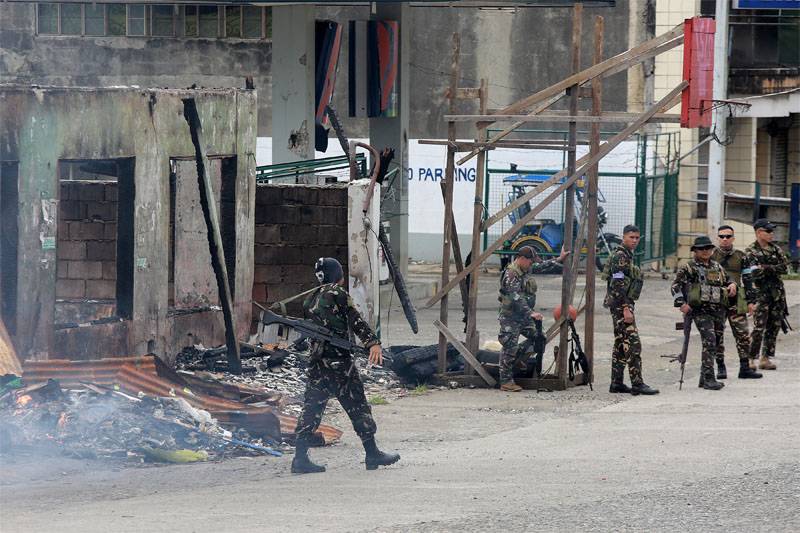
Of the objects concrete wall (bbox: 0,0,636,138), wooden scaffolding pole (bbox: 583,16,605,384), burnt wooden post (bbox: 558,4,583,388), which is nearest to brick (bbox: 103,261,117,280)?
burnt wooden post (bbox: 558,4,583,388)

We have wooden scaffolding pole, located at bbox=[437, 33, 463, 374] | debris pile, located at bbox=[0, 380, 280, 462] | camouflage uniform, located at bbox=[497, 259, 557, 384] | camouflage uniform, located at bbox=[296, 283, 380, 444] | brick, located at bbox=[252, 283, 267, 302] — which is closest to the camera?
camouflage uniform, located at bbox=[296, 283, 380, 444]

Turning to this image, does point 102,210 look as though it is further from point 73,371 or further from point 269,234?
point 73,371

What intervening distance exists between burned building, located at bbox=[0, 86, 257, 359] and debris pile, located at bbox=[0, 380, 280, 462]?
1.12 meters

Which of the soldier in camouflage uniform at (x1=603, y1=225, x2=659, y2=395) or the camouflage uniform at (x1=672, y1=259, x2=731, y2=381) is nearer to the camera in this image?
the soldier in camouflage uniform at (x1=603, y1=225, x2=659, y2=395)

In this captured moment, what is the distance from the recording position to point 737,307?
14922mm

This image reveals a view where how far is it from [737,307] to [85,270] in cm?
727

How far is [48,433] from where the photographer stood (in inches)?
415

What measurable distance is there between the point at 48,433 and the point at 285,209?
6.04 metres

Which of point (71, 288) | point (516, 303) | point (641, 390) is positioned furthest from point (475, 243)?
point (71, 288)

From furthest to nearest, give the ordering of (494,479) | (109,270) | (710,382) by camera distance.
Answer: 1. (109,270)
2. (710,382)
3. (494,479)

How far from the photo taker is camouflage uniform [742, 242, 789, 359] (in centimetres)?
1560

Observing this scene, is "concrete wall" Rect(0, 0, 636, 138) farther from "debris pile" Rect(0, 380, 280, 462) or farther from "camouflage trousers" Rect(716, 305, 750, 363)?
"debris pile" Rect(0, 380, 280, 462)

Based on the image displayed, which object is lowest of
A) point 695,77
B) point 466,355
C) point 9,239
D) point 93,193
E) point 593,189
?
point 466,355

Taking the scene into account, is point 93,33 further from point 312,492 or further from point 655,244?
point 312,492
